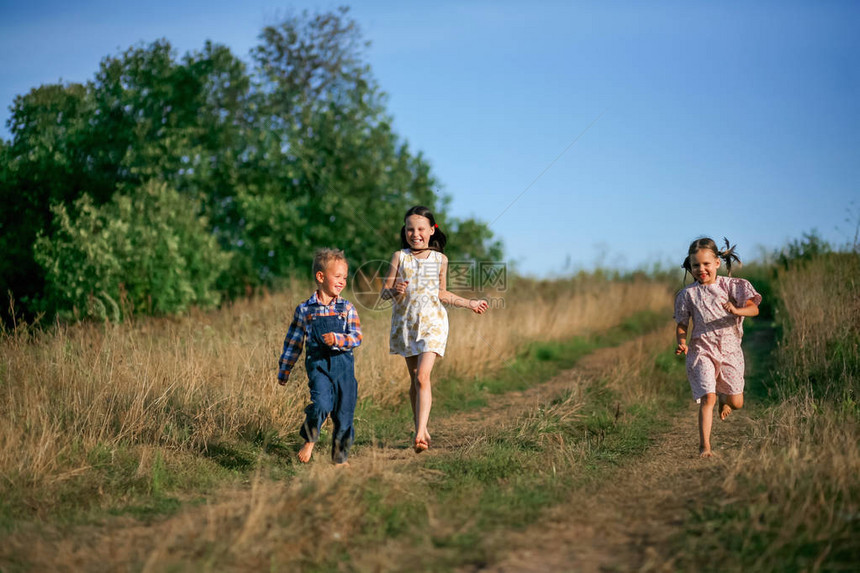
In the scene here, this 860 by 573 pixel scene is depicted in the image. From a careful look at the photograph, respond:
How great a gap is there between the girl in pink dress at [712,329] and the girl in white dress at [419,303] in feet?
5.58

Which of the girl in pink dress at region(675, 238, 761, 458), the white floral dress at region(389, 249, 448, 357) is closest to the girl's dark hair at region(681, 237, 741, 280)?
the girl in pink dress at region(675, 238, 761, 458)

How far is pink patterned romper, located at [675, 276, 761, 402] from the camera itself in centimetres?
518

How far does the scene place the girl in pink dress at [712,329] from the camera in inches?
203

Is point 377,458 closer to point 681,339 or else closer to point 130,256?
point 681,339

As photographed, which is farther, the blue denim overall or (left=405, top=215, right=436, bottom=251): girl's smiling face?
(left=405, top=215, right=436, bottom=251): girl's smiling face

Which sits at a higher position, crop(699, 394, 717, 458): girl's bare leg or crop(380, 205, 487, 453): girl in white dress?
crop(380, 205, 487, 453): girl in white dress

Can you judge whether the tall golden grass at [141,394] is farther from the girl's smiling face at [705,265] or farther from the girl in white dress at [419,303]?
the girl's smiling face at [705,265]

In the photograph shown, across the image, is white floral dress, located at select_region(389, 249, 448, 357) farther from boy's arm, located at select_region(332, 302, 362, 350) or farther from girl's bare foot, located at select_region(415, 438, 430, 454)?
girl's bare foot, located at select_region(415, 438, 430, 454)

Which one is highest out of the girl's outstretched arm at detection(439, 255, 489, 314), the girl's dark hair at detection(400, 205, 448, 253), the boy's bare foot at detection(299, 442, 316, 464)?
the girl's dark hair at detection(400, 205, 448, 253)

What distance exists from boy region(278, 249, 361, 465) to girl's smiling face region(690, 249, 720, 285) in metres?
2.77

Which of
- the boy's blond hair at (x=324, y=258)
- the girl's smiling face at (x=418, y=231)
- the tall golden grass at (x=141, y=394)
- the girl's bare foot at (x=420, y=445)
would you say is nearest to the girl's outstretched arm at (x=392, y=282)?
the girl's smiling face at (x=418, y=231)

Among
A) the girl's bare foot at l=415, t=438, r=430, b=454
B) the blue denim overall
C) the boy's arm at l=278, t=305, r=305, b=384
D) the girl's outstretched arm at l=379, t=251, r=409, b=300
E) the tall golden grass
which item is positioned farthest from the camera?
the girl's outstretched arm at l=379, t=251, r=409, b=300

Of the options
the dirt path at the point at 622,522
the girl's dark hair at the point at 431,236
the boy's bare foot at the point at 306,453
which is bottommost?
the boy's bare foot at the point at 306,453

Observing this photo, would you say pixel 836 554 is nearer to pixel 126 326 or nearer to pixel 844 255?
pixel 126 326
